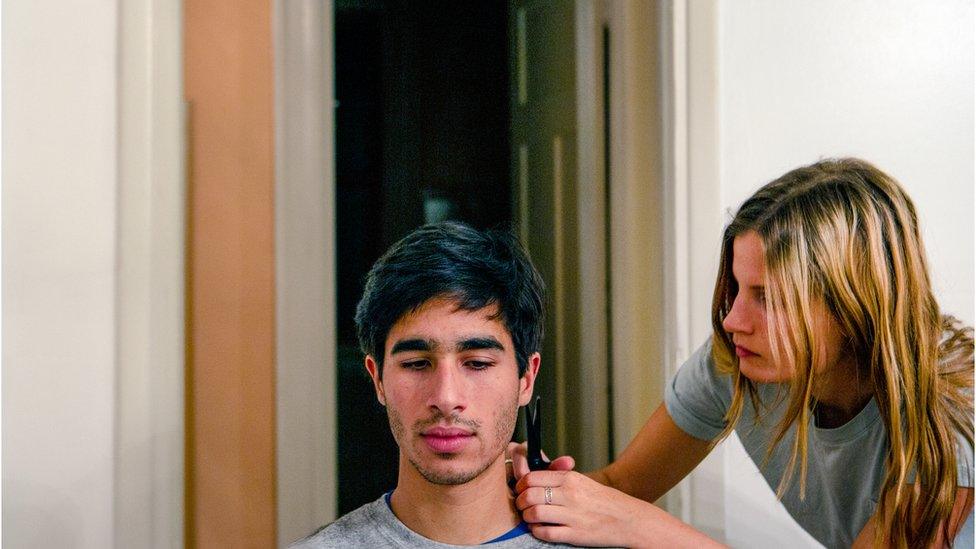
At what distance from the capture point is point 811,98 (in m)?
1.23

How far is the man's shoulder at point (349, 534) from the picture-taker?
0.92 m

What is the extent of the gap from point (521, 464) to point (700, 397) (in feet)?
1.05

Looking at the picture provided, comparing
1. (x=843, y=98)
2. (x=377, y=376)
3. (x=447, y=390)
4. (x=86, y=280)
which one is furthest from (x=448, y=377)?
(x=843, y=98)

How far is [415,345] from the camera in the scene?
0.88m

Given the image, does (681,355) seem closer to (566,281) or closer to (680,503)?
(680,503)

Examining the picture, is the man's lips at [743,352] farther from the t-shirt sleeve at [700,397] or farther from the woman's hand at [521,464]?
the woman's hand at [521,464]

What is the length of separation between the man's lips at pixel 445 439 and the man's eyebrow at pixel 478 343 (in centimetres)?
10

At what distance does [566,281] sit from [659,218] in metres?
0.41

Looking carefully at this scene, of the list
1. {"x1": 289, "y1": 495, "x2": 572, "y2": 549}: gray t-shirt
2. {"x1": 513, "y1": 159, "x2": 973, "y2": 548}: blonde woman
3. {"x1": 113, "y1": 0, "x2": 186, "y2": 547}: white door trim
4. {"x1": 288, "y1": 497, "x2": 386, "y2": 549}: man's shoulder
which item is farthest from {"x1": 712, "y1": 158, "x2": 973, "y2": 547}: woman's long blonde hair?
{"x1": 113, "y1": 0, "x2": 186, "y2": 547}: white door trim

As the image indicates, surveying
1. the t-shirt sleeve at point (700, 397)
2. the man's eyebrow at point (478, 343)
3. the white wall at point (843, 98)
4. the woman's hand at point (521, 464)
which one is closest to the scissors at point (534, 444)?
the woman's hand at point (521, 464)

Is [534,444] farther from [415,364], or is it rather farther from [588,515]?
[415,364]

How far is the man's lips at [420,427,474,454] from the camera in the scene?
2.88ft

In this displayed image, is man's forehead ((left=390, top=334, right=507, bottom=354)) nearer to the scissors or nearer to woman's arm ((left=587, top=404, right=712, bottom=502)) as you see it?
the scissors

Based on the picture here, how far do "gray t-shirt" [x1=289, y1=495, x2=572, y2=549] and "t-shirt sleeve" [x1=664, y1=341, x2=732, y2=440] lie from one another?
34cm
